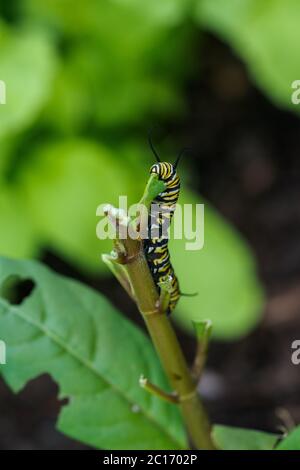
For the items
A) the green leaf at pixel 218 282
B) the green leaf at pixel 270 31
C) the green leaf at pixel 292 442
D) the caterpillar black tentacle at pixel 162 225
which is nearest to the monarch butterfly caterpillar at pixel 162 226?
the caterpillar black tentacle at pixel 162 225

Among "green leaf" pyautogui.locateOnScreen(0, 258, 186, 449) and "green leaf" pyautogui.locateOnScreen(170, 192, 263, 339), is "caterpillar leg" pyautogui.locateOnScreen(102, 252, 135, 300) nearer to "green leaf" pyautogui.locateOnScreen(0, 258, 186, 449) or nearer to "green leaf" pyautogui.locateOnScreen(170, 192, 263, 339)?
"green leaf" pyautogui.locateOnScreen(0, 258, 186, 449)

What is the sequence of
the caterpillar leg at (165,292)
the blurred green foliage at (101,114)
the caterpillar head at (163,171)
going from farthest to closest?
the blurred green foliage at (101,114), the caterpillar leg at (165,292), the caterpillar head at (163,171)

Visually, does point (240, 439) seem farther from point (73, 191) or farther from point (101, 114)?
point (101, 114)

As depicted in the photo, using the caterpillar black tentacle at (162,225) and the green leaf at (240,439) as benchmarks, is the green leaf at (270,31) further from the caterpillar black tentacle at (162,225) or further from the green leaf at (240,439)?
the caterpillar black tentacle at (162,225)

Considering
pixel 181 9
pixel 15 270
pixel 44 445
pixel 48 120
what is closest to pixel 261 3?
pixel 181 9
